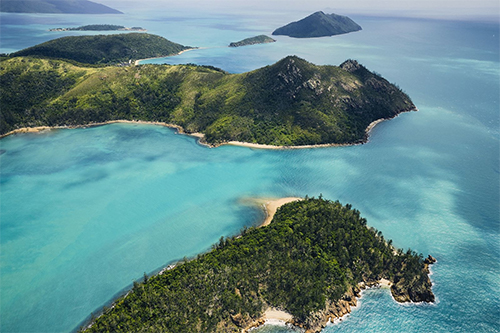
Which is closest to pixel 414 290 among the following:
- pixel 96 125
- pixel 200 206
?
pixel 200 206

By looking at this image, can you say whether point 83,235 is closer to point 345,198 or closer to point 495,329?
point 345,198

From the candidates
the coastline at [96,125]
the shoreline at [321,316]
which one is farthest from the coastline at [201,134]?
the shoreline at [321,316]

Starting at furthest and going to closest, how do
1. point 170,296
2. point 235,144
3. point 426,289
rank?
point 235,144, point 426,289, point 170,296

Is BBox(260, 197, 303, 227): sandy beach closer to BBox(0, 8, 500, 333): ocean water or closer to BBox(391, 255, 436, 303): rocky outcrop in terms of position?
BBox(0, 8, 500, 333): ocean water

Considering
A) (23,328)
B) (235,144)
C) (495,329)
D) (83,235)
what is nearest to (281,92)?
(235,144)

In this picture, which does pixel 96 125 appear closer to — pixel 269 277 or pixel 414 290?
pixel 269 277

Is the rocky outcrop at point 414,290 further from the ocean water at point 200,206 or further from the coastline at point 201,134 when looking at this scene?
the coastline at point 201,134

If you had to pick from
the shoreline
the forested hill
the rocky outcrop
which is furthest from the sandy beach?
the forested hill

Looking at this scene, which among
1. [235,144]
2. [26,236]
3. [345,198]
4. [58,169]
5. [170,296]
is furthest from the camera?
[235,144]
